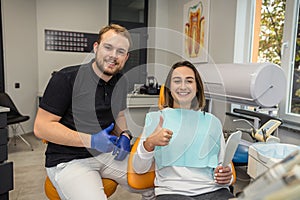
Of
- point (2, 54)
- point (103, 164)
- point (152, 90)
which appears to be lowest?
point (103, 164)

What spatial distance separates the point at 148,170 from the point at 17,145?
3053 millimetres

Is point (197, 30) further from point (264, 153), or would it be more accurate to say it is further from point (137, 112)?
point (264, 153)

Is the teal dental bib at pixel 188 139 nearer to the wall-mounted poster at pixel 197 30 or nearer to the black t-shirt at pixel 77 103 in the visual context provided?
the black t-shirt at pixel 77 103

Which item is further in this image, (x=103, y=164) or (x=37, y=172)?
(x=37, y=172)

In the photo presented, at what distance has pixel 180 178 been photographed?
1.21m

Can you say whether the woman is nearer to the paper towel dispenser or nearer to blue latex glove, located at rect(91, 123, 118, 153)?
blue latex glove, located at rect(91, 123, 118, 153)

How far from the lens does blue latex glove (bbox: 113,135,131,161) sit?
142 centimetres

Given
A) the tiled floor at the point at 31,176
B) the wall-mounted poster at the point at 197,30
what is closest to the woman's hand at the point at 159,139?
the tiled floor at the point at 31,176

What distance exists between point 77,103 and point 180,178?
0.66 m

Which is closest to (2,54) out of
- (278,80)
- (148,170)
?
(148,170)

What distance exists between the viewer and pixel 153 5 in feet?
14.7

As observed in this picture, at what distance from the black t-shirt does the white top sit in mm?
333

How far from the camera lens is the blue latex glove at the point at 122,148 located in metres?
1.42

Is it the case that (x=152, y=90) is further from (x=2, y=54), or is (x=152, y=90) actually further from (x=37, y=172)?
(x=2, y=54)
